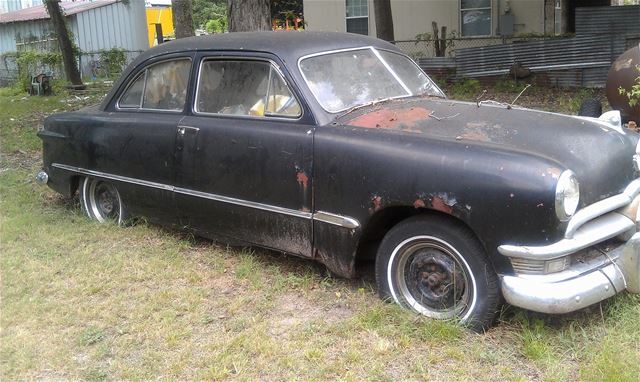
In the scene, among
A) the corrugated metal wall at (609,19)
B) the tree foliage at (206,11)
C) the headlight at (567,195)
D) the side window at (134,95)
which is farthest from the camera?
the tree foliage at (206,11)

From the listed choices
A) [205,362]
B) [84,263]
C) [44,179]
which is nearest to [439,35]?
[44,179]

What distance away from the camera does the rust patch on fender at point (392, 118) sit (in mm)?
3891

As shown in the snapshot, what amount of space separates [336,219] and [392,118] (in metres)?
0.73

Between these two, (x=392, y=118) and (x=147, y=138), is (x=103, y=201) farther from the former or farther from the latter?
(x=392, y=118)

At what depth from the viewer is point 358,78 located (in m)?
4.52

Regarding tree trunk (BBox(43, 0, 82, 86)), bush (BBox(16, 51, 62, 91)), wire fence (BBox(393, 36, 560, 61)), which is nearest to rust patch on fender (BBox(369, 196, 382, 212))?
wire fence (BBox(393, 36, 560, 61))

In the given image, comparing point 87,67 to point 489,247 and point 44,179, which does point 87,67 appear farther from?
point 489,247

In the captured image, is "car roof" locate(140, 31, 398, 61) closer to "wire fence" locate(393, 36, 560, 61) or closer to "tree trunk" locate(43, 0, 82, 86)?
"wire fence" locate(393, 36, 560, 61)

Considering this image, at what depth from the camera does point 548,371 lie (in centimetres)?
310

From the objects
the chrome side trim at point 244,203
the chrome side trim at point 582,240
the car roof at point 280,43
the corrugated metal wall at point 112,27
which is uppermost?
the corrugated metal wall at point 112,27

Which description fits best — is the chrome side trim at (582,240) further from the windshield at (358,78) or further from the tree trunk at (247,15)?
the tree trunk at (247,15)

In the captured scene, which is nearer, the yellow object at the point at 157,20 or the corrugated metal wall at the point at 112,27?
the corrugated metal wall at the point at 112,27

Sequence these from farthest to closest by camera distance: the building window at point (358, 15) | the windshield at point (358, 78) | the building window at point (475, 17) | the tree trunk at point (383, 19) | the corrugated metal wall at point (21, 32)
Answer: the corrugated metal wall at point (21, 32) < the building window at point (358, 15) < the building window at point (475, 17) < the tree trunk at point (383, 19) < the windshield at point (358, 78)

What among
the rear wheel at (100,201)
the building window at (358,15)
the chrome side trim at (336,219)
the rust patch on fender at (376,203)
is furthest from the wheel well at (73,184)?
the building window at (358,15)
